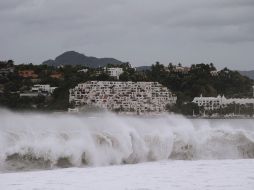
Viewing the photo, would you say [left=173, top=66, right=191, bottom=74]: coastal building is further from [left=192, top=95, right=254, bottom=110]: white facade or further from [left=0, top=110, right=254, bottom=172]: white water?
[left=0, top=110, right=254, bottom=172]: white water

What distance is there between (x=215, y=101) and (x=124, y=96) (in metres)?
19.6

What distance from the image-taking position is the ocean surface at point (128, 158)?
1861 cm

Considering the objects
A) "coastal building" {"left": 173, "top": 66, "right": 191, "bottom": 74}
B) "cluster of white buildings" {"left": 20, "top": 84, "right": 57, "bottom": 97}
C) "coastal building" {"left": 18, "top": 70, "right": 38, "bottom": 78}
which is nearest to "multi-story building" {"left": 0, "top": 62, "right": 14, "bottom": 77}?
"coastal building" {"left": 18, "top": 70, "right": 38, "bottom": 78}

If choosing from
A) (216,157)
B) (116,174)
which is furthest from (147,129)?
(116,174)

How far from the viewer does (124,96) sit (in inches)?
5404

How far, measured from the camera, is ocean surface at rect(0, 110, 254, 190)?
18.6 meters

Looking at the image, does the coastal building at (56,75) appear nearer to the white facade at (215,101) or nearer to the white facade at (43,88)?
the white facade at (43,88)

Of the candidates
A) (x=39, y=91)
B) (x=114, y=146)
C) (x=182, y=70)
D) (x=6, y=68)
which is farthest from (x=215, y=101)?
(x=114, y=146)

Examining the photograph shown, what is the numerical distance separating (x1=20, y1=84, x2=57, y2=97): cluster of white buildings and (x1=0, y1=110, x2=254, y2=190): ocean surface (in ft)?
334

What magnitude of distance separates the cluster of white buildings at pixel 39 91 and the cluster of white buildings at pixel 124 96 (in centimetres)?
621

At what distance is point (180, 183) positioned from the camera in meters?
18.6

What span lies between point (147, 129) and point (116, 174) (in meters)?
9.08

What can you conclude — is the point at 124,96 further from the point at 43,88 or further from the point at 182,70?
the point at 182,70

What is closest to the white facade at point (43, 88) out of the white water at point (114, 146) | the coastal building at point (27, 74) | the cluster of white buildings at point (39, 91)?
the cluster of white buildings at point (39, 91)
